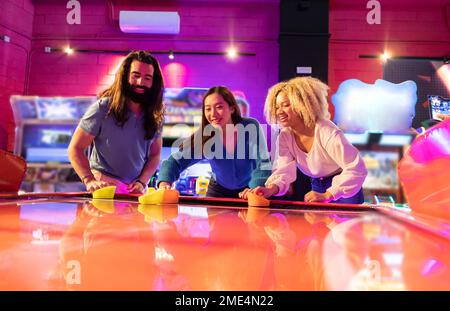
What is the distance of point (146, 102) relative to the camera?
178 cm

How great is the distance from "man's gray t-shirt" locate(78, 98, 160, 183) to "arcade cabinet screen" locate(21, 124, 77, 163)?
2045 millimetres

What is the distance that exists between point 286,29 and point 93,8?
89.1 inches

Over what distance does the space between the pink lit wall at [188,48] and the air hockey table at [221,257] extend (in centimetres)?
357

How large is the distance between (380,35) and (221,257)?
4.33 metres

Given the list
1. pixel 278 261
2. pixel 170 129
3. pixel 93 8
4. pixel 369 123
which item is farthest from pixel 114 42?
pixel 278 261

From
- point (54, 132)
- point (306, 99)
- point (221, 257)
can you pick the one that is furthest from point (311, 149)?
point (54, 132)

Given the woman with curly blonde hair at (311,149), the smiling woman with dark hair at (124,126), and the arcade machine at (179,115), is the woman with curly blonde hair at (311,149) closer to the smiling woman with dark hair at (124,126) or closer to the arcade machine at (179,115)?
the smiling woman with dark hair at (124,126)

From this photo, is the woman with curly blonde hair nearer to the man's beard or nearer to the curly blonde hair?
the curly blonde hair

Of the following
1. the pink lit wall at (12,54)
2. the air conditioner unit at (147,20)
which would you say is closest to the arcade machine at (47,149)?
the pink lit wall at (12,54)

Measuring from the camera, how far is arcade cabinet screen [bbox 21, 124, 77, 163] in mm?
3585

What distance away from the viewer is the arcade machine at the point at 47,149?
358 cm

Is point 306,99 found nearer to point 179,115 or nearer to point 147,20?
point 179,115
